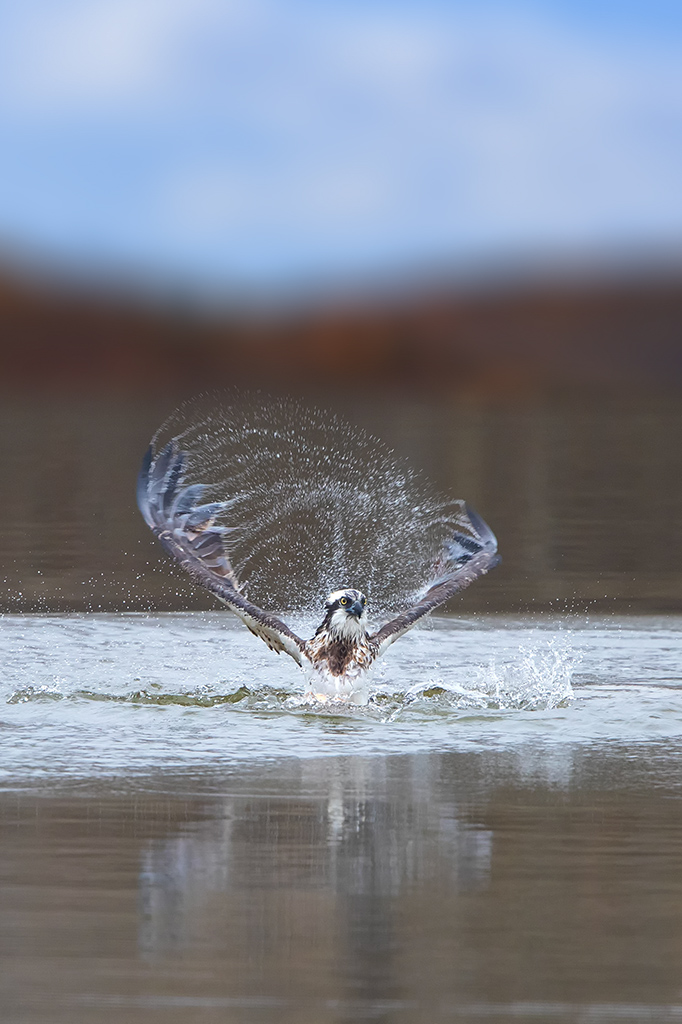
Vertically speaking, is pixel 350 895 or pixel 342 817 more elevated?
pixel 342 817

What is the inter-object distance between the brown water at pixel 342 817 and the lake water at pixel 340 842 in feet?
0.06

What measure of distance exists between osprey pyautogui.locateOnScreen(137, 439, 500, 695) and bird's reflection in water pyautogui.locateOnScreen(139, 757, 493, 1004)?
313cm

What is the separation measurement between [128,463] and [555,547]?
751 inches

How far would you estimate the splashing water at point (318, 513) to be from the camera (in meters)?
18.5

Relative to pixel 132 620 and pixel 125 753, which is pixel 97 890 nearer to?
pixel 125 753

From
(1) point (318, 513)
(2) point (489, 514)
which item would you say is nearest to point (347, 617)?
(2) point (489, 514)

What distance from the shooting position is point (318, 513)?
30375 mm

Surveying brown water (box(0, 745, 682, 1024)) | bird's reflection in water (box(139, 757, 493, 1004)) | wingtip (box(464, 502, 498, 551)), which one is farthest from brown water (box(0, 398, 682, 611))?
bird's reflection in water (box(139, 757, 493, 1004))

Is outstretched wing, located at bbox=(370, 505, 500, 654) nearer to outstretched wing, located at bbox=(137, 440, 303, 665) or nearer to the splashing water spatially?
the splashing water

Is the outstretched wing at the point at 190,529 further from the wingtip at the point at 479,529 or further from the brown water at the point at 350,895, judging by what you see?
the brown water at the point at 350,895

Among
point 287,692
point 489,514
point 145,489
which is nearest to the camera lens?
point 287,692

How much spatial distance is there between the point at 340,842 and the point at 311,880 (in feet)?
2.20

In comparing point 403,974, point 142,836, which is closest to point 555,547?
point 142,836

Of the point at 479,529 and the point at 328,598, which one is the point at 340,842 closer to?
the point at 328,598
